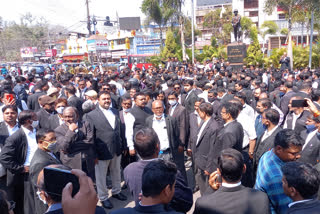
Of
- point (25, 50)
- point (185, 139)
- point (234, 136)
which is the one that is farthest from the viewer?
point (25, 50)

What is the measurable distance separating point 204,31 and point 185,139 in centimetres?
5320

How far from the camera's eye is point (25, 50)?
2095 inches

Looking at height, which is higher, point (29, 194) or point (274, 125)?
point (274, 125)

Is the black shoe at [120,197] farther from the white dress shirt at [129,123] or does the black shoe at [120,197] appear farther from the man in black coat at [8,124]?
the man in black coat at [8,124]

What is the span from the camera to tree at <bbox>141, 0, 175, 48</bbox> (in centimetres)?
2636

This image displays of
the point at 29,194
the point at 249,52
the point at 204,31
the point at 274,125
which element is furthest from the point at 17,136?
the point at 204,31

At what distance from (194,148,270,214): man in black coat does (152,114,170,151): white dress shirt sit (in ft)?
7.17

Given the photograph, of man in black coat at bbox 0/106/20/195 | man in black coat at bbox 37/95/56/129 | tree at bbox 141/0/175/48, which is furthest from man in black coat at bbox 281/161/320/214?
tree at bbox 141/0/175/48

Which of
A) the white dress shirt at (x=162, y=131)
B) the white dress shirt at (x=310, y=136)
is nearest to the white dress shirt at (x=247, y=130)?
the white dress shirt at (x=310, y=136)

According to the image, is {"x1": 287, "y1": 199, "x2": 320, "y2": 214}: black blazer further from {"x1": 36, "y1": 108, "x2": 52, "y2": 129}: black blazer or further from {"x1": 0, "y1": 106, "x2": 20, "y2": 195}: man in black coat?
{"x1": 36, "y1": 108, "x2": 52, "y2": 129}: black blazer

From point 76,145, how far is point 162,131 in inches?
51.8

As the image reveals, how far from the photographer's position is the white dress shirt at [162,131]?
14.9 feet

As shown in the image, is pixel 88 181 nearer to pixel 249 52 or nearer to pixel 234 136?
pixel 234 136

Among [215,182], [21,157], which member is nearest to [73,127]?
[21,157]
